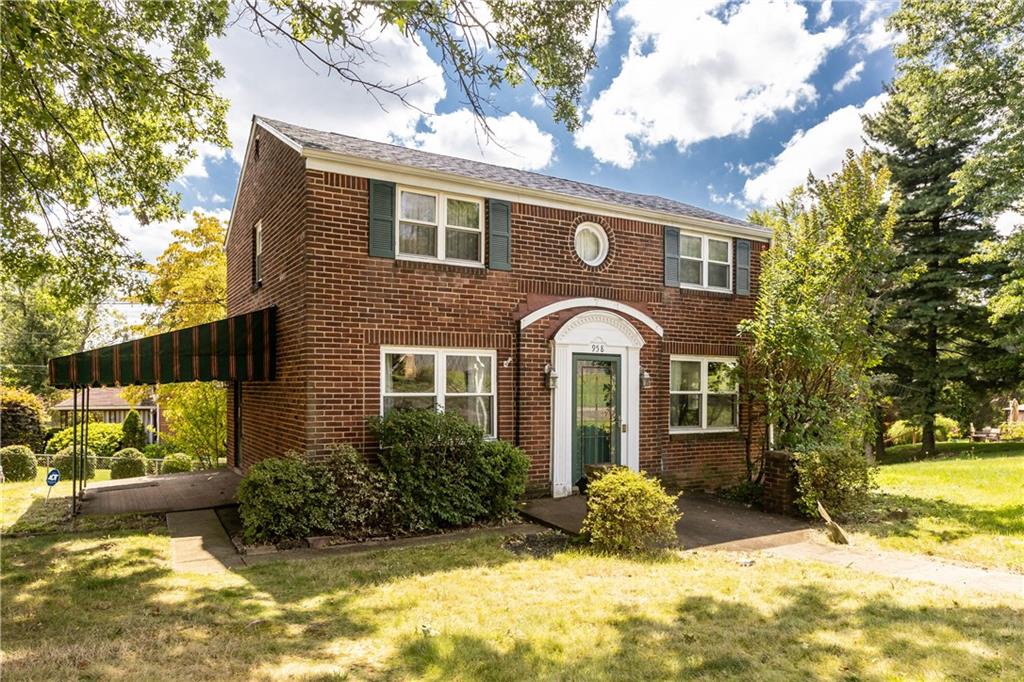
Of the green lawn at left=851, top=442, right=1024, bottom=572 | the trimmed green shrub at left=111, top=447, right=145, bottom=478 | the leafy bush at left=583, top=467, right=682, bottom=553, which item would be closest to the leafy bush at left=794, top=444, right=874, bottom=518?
the green lawn at left=851, top=442, right=1024, bottom=572

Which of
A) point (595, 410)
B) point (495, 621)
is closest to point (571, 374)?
point (595, 410)

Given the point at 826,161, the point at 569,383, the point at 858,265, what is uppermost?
the point at 826,161

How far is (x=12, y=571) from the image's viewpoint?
6.71 m

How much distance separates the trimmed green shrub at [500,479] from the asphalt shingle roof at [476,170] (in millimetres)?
4665

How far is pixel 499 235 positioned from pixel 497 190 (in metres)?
0.78

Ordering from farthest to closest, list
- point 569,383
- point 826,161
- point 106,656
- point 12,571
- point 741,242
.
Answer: point 826,161, point 741,242, point 569,383, point 12,571, point 106,656

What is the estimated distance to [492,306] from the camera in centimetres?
1054

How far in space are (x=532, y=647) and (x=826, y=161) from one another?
3011 centimetres

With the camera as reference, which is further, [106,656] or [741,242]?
[741,242]

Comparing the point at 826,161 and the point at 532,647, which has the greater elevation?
the point at 826,161

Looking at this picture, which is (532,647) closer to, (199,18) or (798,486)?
(798,486)

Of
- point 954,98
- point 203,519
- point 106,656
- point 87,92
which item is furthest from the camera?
point 954,98

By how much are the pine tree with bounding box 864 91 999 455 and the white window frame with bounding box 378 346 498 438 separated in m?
16.8

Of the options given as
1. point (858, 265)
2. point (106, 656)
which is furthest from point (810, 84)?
point (106, 656)
